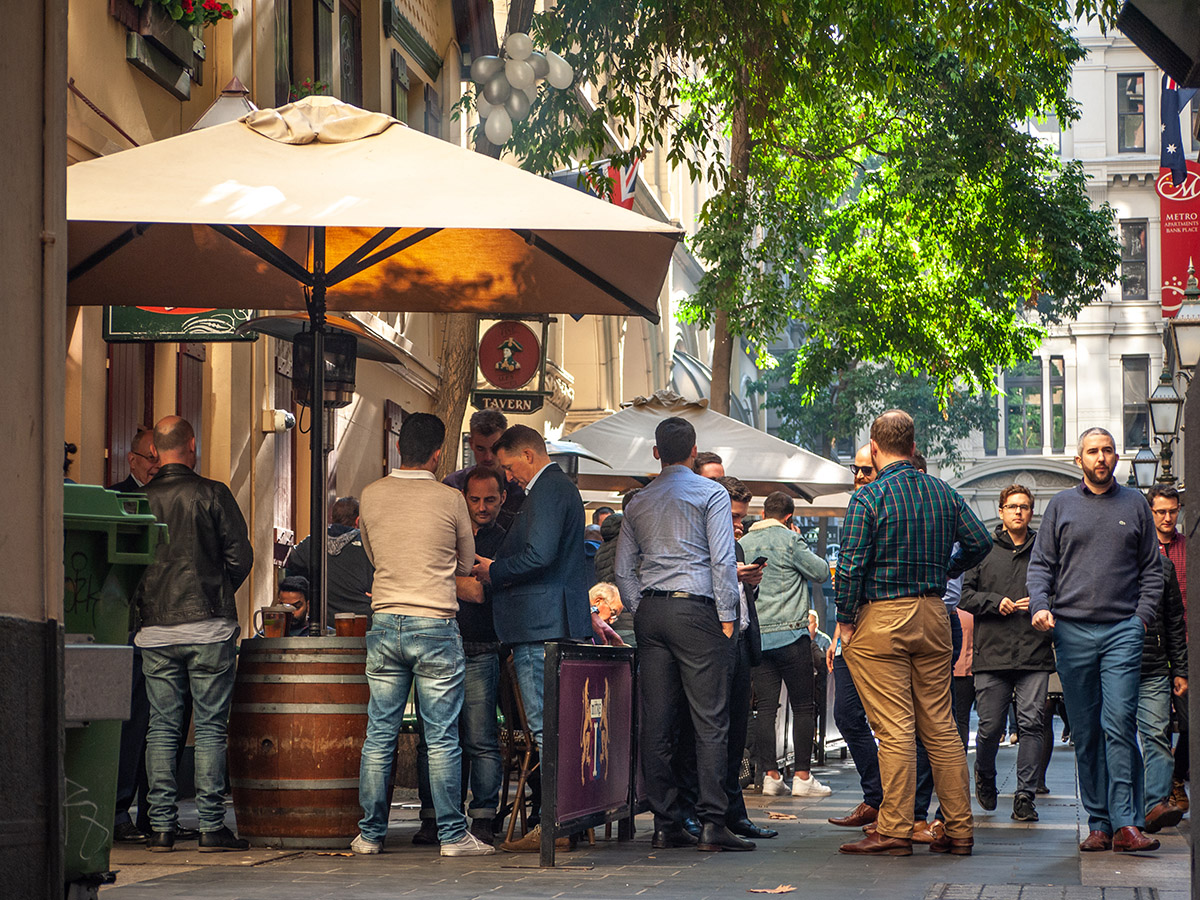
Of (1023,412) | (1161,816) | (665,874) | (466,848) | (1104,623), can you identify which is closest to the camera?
(665,874)

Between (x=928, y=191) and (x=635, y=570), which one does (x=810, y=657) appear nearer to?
(x=635, y=570)

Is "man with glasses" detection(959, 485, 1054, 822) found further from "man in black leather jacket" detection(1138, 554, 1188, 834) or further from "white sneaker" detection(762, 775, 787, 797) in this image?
"white sneaker" detection(762, 775, 787, 797)

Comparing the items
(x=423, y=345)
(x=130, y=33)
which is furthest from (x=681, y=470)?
(x=423, y=345)

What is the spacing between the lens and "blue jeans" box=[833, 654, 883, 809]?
9.81 m

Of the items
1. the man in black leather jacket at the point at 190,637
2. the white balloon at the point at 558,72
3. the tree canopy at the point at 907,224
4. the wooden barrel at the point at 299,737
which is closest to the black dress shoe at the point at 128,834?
the man in black leather jacket at the point at 190,637

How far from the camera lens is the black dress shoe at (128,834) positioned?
334 inches

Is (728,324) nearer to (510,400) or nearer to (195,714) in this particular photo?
(510,400)

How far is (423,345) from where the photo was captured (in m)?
22.8

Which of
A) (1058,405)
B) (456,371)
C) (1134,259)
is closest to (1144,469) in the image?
(456,371)

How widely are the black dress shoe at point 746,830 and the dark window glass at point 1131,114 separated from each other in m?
56.8

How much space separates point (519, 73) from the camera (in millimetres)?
13516

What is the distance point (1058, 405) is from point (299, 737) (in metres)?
59.1

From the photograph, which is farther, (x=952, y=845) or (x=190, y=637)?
(x=952, y=845)

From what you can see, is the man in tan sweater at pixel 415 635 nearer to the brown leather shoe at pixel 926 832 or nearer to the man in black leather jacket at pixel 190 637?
the man in black leather jacket at pixel 190 637
